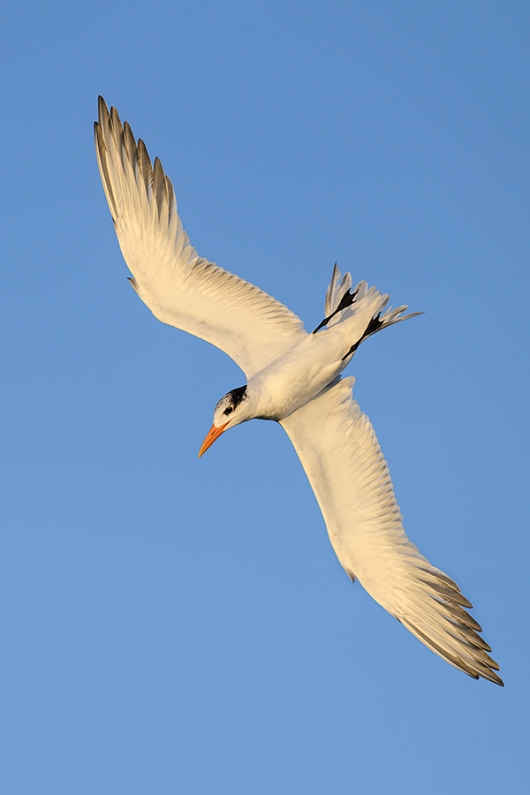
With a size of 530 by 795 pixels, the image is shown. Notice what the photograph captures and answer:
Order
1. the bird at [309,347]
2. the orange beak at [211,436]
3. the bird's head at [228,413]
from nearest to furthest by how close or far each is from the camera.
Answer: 1. the bird's head at [228,413]
2. the orange beak at [211,436]
3. the bird at [309,347]

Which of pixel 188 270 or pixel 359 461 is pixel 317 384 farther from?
pixel 188 270

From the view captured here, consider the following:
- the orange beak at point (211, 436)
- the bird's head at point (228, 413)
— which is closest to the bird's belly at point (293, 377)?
the bird's head at point (228, 413)

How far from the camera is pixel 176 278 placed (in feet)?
30.1

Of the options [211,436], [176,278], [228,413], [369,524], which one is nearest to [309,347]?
[228,413]

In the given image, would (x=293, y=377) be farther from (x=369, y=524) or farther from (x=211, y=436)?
(x=369, y=524)

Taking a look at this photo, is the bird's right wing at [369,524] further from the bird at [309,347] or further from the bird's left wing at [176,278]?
the bird's left wing at [176,278]

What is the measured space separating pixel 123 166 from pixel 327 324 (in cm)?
295

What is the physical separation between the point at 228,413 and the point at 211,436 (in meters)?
0.32

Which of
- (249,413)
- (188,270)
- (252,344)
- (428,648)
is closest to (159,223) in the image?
(188,270)

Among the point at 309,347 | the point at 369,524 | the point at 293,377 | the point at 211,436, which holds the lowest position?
the point at 211,436

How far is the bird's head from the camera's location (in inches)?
327

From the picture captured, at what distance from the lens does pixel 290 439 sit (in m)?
9.30

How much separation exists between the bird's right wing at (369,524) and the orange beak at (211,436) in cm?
106

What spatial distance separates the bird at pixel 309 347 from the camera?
8.71 meters
